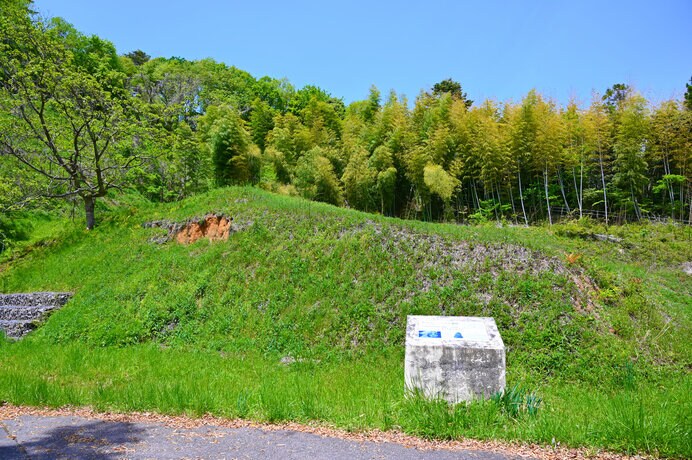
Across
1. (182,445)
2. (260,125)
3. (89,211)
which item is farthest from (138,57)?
(182,445)

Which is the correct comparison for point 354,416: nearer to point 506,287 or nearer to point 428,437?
point 428,437

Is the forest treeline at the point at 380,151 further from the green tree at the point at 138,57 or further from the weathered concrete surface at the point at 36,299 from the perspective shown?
the green tree at the point at 138,57

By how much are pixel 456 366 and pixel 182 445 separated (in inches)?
108

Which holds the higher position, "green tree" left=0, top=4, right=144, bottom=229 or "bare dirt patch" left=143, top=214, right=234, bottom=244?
"green tree" left=0, top=4, right=144, bottom=229

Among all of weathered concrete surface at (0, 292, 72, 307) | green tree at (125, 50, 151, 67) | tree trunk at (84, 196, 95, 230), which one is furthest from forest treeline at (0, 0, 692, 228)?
green tree at (125, 50, 151, 67)

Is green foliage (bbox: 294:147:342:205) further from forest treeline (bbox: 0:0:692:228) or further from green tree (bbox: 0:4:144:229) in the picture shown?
green tree (bbox: 0:4:144:229)

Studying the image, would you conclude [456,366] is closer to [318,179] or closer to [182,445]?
[182,445]

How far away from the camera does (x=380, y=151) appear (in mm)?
17734

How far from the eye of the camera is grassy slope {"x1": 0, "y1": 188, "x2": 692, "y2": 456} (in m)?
4.39

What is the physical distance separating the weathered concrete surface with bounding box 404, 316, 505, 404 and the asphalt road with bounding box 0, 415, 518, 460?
2.91ft

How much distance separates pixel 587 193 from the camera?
1750cm

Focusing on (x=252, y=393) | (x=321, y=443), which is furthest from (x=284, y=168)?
(x=321, y=443)

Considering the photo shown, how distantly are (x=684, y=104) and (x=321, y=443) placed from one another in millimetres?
21071

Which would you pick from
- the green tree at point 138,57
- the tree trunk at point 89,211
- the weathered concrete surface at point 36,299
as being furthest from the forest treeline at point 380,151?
the green tree at point 138,57
